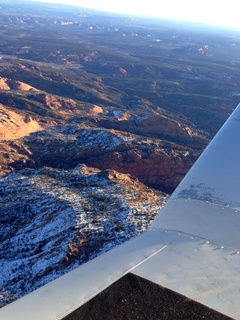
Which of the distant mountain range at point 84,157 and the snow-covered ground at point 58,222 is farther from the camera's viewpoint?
the distant mountain range at point 84,157

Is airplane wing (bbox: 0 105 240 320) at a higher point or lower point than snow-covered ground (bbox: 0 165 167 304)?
higher

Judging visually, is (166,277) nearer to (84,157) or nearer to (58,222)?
(58,222)

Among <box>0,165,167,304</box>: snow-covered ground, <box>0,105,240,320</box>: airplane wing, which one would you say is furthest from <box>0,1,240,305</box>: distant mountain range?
<box>0,105,240,320</box>: airplane wing

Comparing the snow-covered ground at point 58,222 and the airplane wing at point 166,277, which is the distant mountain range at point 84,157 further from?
the airplane wing at point 166,277

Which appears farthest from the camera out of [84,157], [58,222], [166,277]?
[84,157]

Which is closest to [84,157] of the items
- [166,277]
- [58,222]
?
[58,222]

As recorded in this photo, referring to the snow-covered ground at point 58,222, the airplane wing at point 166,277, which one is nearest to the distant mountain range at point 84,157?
the snow-covered ground at point 58,222

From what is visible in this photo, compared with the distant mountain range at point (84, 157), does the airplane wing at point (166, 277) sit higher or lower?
higher

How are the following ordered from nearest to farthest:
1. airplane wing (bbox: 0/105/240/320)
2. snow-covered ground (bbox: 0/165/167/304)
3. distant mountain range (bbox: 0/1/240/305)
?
airplane wing (bbox: 0/105/240/320)
snow-covered ground (bbox: 0/165/167/304)
distant mountain range (bbox: 0/1/240/305)

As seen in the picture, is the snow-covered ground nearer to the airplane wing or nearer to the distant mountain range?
the distant mountain range
